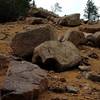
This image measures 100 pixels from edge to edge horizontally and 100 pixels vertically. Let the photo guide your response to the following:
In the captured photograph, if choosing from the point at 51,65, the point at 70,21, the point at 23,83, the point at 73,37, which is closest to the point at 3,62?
the point at 51,65

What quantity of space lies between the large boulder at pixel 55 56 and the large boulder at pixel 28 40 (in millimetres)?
501

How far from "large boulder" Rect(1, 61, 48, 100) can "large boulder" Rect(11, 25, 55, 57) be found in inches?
68.2

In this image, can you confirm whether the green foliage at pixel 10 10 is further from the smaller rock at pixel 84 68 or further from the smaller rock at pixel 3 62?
the smaller rock at pixel 3 62

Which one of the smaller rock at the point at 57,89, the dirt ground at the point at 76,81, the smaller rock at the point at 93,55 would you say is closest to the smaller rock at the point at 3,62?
the dirt ground at the point at 76,81

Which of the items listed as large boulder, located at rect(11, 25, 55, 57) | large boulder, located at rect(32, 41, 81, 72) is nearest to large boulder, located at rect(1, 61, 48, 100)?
large boulder, located at rect(32, 41, 81, 72)

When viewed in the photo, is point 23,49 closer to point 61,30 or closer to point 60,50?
point 60,50

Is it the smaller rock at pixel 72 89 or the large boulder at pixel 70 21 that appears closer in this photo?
the smaller rock at pixel 72 89

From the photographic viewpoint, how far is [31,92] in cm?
705

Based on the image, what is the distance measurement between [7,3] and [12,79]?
11547 millimetres

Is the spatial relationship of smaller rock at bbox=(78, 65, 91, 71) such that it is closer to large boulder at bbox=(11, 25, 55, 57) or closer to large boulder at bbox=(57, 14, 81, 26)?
large boulder at bbox=(11, 25, 55, 57)

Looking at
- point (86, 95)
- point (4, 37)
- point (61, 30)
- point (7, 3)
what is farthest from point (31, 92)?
point (7, 3)

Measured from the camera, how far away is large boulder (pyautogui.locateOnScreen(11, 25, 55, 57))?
1004 centimetres

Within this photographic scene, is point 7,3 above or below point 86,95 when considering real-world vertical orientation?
above

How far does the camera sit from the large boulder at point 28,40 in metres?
10.0
